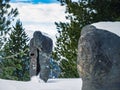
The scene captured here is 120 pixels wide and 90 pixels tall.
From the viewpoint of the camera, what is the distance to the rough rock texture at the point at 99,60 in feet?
24.7

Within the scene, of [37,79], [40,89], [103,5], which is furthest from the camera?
[103,5]

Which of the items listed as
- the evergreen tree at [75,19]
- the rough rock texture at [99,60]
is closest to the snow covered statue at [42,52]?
the rough rock texture at [99,60]

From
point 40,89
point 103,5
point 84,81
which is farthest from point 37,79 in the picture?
point 103,5

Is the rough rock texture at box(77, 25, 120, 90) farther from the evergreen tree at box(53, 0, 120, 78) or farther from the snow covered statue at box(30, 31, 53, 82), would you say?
the evergreen tree at box(53, 0, 120, 78)

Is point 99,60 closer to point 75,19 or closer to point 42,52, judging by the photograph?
point 42,52

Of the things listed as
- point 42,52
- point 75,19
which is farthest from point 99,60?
point 75,19

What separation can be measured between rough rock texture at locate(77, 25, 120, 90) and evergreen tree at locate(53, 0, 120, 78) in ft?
29.4

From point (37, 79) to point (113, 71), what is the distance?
12.7 ft

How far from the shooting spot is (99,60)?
7520mm

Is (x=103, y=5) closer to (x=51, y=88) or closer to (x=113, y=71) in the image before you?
(x=51, y=88)

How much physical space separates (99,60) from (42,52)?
3.98 m

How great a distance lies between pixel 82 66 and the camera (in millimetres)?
7676

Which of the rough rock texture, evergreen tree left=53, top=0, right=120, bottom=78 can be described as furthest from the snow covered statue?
evergreen tree left=53, top=0, right=120, bottom=78

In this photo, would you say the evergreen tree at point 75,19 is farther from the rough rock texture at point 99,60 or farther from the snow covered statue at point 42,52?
the rough rock texture at point 99,60
